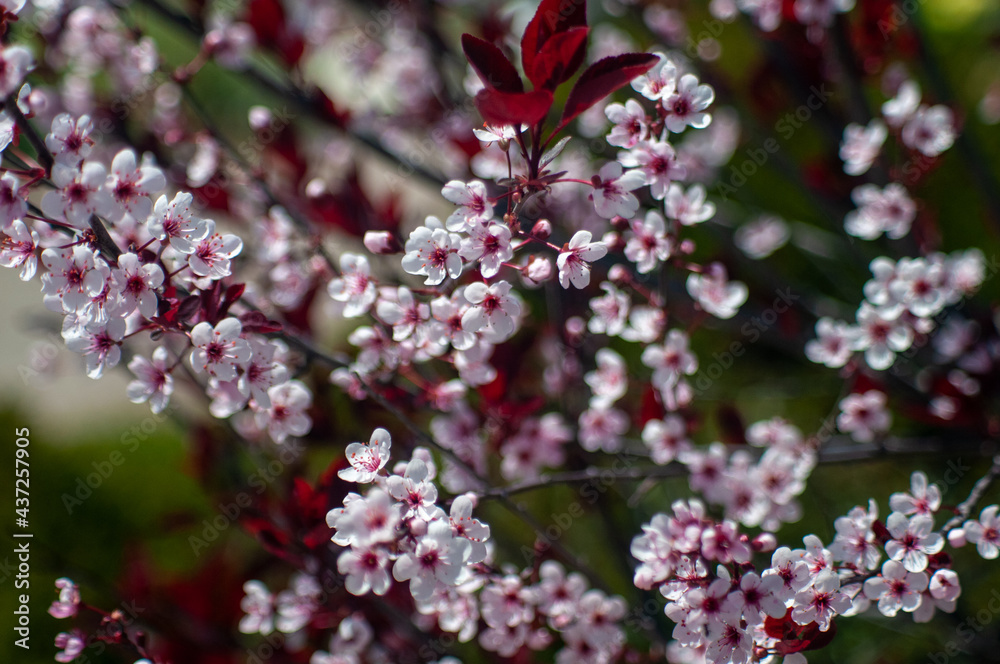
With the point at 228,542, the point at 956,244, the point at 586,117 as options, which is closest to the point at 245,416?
the point at 228,542

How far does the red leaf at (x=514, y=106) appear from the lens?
795 millimetres

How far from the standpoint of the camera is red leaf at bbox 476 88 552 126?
0.79m

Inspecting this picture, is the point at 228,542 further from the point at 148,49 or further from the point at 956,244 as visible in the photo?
the point at 956,244

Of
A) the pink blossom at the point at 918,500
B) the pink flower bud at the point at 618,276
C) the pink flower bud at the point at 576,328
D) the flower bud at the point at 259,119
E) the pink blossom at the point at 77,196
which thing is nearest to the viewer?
the pink blossom at the point at 77,196

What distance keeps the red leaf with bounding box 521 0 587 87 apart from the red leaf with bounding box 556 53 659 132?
3 cm

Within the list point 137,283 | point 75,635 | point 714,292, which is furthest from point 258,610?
point 714,292

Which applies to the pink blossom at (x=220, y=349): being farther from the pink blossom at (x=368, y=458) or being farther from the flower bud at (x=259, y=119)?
the flower bud at (x=259, y=119)

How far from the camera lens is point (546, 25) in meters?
0.87

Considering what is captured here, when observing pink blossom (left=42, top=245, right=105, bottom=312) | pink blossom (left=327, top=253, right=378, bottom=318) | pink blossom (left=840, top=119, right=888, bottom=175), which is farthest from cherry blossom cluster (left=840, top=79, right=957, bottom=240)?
pink blossom (left=42, top=245, right=105, bottom=312)

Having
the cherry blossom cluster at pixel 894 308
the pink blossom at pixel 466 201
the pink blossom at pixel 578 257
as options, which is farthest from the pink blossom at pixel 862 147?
the pink blossom at pixel 466 201

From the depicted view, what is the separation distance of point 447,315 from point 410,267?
95 millimetres

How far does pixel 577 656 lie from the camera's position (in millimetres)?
1211

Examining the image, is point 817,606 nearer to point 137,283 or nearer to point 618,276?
point 618,276

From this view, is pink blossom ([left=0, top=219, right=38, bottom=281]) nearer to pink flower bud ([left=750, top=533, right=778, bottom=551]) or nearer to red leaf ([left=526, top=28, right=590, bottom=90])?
red leaf ([left=526, top=28, right=590, bottom=90])
